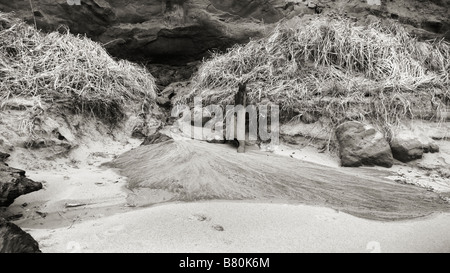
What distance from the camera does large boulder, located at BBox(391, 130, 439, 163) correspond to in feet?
10.3

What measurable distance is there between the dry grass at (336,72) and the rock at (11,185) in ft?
8.05

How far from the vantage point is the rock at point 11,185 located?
1962mm

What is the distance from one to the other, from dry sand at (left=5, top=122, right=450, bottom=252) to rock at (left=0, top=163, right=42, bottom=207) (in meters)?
0.14

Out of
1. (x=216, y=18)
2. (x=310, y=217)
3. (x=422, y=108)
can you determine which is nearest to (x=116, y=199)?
(x=310, y=217)

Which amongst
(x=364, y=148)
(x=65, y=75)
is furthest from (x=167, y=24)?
(x=364, y=148)

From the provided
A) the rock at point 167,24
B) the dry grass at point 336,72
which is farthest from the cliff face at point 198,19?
the dry grass at point 336,72

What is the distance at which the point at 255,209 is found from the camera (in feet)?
6.88

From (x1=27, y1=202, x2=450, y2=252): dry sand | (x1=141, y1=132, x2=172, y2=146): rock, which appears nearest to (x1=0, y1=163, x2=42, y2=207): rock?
(x1=27, y1=202, x2=450, y2=252): dry sand

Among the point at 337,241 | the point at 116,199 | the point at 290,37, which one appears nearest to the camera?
the point at 337,241

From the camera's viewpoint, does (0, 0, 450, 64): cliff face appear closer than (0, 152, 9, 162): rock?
No

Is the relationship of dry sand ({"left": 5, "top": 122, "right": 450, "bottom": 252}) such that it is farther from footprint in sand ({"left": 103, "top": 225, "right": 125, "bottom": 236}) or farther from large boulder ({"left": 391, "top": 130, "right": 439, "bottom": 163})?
large boulder ({"left": 391, "top": 130, "right": 439, "bottom": 163})
